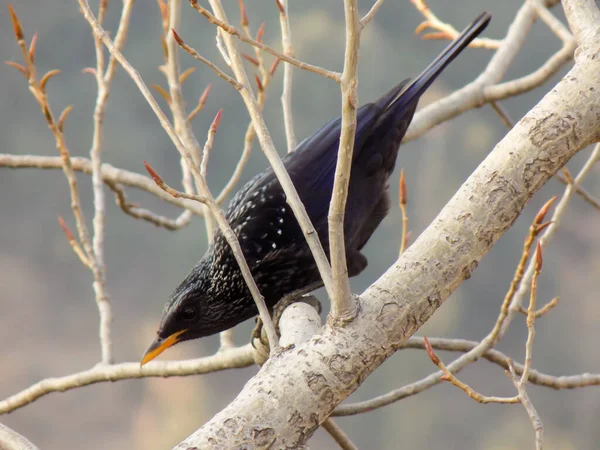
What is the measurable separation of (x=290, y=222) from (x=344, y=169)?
743 millimetres

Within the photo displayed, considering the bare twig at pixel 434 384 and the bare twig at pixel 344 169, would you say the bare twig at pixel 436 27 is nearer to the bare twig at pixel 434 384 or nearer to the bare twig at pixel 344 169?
the bare twig at pixel 434 384

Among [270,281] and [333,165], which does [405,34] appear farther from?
[270,281]

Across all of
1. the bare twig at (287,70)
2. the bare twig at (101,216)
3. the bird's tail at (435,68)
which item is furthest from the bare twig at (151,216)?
the bird's tail at (435,68)

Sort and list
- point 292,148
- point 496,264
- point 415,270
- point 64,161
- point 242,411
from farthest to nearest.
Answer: point 496,264 < point 292,148 < point 64,161 < point 415,270 < point 242,411

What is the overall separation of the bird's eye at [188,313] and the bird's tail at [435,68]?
0.57 metres

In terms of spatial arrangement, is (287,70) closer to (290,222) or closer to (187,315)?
(290,222)

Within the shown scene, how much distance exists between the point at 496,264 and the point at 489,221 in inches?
59.1

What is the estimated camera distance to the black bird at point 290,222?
1351 mm

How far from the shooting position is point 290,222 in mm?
1404

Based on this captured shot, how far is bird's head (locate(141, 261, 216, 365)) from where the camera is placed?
1332 millimetres

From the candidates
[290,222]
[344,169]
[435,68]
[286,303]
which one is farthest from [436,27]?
[344,169]

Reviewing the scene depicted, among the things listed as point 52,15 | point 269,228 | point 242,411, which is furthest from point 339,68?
point 242,411

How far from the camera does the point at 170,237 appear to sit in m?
2.38

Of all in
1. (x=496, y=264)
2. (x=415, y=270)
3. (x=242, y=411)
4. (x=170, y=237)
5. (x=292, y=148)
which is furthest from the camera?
(x=170, y=237)
